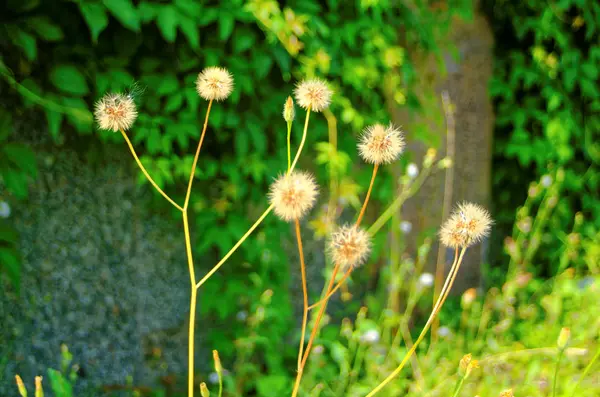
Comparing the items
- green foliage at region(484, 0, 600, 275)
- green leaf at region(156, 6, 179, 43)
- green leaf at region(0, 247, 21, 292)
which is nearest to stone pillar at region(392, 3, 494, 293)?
green foliage at region(484, 0, 600, 275)

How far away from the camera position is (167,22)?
188cm

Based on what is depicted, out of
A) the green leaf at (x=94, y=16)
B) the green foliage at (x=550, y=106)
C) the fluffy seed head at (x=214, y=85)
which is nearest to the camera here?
the fluffy seed head at (x=214, y=85)

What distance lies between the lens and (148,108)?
207 centimetres

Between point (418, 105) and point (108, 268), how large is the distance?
1508 mm

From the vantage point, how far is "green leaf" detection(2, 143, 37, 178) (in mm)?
1807

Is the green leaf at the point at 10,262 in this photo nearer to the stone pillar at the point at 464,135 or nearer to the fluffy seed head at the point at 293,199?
the fluffy seed head at the point at 293,199

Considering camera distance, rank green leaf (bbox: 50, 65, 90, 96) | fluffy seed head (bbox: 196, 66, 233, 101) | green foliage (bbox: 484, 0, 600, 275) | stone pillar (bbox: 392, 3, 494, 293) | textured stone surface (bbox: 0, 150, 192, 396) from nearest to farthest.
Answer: fluffy seed head (bbox: 196, 66, 233, 101)
green leaf (bbox: 50, 65, 90, 96)
textured stone surface (bbox: 0, 150, 192, 396)
stone pillar (bbox: 392, 3, 494, 293)
green foliage (bbox: 484, 0, 600, 275)

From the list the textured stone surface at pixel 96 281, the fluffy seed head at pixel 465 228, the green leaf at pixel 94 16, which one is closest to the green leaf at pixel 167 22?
the green leaf at pixel 94 16

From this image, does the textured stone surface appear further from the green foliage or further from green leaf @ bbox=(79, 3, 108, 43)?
the green foliage

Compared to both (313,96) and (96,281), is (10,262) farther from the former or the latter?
(313,96)

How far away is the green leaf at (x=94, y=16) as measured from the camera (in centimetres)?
174

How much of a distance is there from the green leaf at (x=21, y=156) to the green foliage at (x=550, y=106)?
256 cm

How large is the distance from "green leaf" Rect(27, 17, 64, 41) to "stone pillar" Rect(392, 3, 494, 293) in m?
1.80

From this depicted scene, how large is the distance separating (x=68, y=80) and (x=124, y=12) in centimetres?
28
